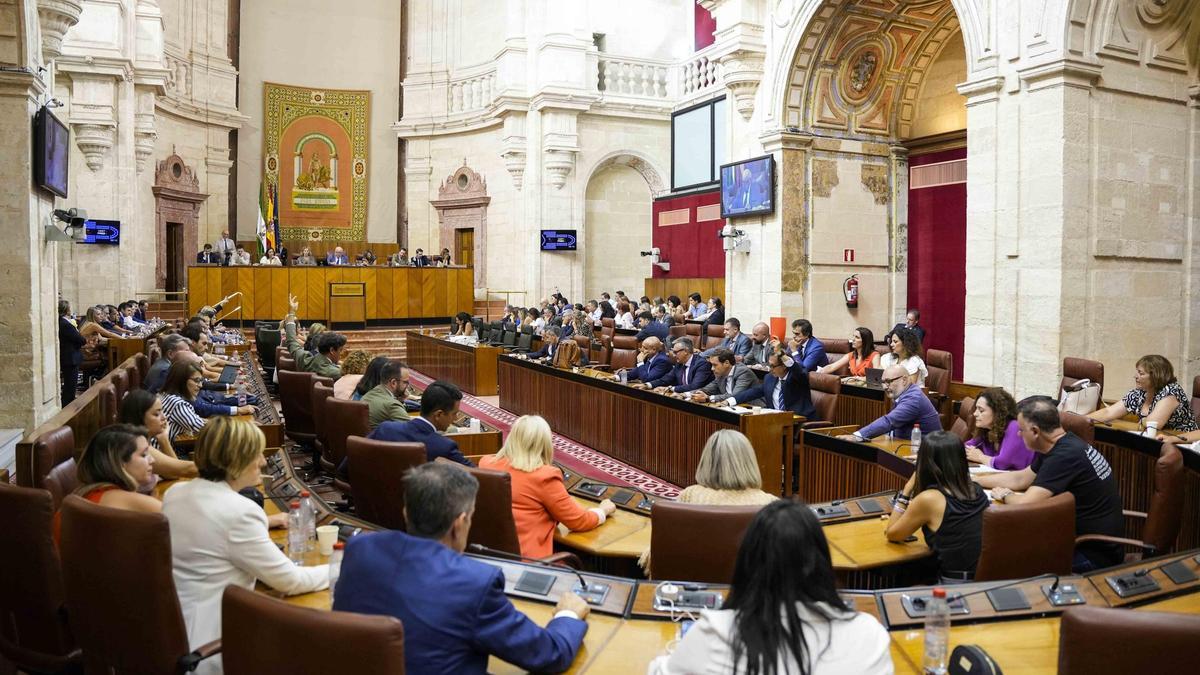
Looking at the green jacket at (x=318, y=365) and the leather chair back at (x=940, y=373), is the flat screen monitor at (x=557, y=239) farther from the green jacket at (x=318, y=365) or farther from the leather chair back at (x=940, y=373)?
the leather chair back at (x=940, y=373)

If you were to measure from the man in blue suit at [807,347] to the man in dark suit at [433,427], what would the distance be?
463 centimetres

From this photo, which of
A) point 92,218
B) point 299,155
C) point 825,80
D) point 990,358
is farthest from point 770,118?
point 299,155

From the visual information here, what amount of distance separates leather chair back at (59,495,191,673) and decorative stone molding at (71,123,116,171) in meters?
13.8

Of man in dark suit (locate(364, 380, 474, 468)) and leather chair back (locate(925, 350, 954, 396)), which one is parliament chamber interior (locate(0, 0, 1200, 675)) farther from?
leather chair back (locate(925, 350, 954, 396))

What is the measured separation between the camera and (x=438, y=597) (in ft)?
6.09

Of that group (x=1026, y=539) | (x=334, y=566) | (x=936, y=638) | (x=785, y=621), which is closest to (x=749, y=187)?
(x=1026, y=539)

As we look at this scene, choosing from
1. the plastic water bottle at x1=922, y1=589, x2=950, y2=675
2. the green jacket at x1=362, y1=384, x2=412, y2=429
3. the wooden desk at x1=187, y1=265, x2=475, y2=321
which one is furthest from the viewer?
the wooden desk at x1=187, y1=265, x2=475, y2=321

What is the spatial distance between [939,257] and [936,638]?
1035 cm

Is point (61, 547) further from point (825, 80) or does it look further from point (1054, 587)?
point (825, 80)

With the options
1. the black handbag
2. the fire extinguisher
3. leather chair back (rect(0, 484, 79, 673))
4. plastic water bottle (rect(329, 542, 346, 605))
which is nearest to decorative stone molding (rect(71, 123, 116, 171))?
the fire extinguisher

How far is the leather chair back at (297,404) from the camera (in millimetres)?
6645

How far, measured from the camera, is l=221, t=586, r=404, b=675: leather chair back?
1611mm

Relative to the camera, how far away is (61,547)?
2352mm

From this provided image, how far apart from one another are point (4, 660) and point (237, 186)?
18.6 meters
